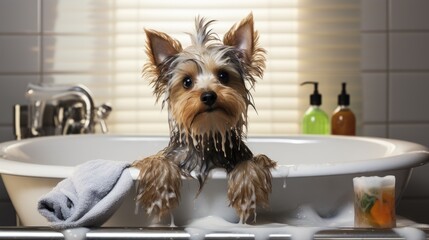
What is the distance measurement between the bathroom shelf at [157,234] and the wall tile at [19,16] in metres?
1.28

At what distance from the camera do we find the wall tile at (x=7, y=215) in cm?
213

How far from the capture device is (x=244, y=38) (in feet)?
3.54

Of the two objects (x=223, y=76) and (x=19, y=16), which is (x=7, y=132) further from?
(x=223, y=76)

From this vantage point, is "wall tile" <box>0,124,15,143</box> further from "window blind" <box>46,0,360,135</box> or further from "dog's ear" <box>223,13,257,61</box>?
"dog's ear" <box>223,13,257,61</box>

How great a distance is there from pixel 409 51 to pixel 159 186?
1.40 m

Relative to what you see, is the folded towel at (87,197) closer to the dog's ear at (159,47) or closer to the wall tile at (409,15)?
the dog's ear at (159,47)

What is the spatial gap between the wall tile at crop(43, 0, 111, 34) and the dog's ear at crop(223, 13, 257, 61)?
1184 mm

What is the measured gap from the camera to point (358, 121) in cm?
222

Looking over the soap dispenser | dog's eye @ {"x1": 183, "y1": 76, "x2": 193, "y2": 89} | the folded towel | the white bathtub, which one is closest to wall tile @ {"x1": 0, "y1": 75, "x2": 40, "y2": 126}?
the white bathtub

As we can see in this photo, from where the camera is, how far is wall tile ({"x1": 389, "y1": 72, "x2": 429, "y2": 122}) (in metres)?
2.21

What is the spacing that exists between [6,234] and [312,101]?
1.24 meters

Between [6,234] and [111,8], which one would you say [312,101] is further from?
[6,234]

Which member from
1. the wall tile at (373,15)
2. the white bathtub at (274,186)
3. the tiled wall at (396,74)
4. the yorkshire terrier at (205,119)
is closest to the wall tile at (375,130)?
the tiled wall at (396,74)

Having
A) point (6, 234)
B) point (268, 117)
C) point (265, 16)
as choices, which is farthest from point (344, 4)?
point (6, 234)
